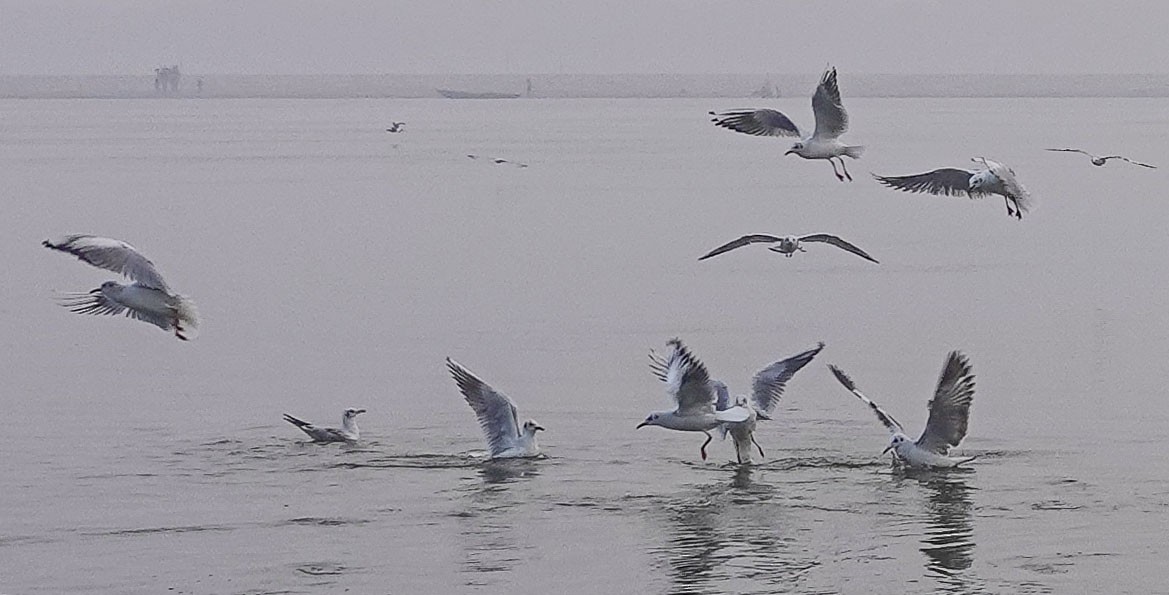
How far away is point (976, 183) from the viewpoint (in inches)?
707

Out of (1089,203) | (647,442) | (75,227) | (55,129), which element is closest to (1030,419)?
(647,442)

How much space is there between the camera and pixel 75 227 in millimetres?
37656

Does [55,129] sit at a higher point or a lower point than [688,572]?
higher

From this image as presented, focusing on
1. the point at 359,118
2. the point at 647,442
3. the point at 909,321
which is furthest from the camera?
the point at 359,118

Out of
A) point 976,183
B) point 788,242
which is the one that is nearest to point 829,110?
point 976,183

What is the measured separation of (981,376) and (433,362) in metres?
5.92

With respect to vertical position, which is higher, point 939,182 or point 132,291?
point 939,182

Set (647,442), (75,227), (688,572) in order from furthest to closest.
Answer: (75,227)
(647,442)
(688,572)

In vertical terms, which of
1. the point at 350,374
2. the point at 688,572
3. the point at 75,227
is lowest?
the point at 688,572

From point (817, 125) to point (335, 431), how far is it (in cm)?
511

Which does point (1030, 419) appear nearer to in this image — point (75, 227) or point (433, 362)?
point (433, 362)

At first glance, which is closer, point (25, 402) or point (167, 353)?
point (25, 402)

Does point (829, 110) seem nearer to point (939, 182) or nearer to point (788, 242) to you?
point (939, 182)

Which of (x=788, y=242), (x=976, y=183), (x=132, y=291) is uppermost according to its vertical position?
(x=976, y=183)
